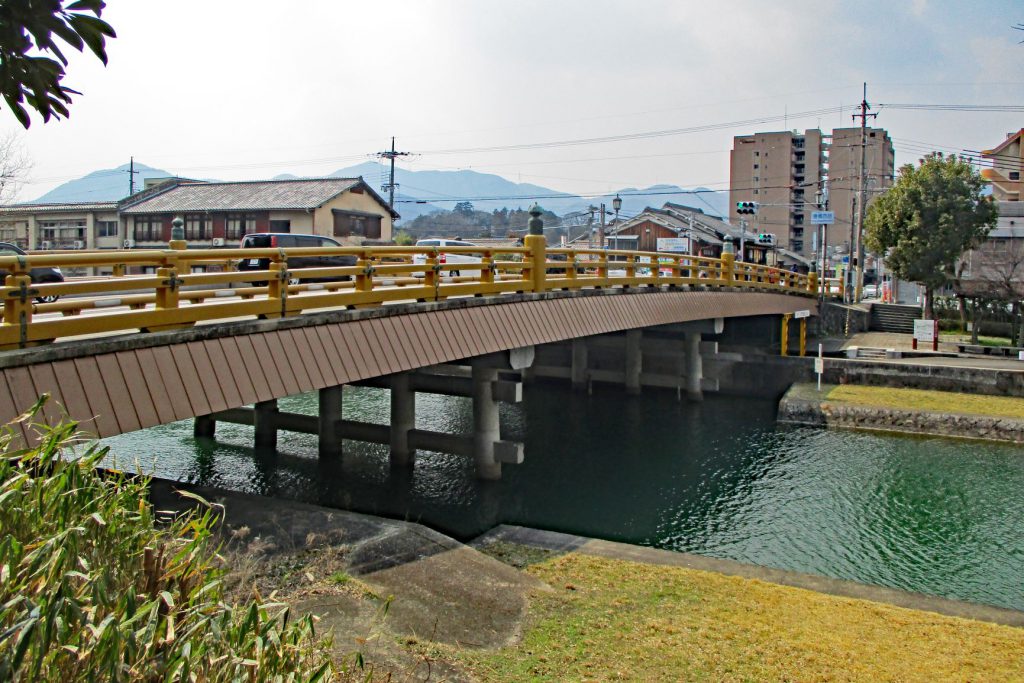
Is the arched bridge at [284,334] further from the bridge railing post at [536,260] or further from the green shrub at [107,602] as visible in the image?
the green shrub at [107,602]

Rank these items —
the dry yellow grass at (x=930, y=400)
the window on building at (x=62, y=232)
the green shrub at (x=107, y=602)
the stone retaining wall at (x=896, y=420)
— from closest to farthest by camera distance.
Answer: the green shrub at (x=107, y=602) → the stone retaining wall at (x=896, y=420) → the dry yellow grass at (x=930, y=400) → the window on building at (x=62, y=232)

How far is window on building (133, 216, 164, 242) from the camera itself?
137 ft

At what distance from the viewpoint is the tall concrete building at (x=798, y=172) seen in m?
90.8

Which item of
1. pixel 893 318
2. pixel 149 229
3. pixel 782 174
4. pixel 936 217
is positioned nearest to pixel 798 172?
pixel 782 174

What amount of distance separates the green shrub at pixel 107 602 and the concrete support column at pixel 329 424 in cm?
1315

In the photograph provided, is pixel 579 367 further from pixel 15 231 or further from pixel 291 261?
pixel 15 231

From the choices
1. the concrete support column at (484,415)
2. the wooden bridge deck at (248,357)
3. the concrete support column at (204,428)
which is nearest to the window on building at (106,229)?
the concrete support column at (204,428)

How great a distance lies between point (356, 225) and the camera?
4269 cm

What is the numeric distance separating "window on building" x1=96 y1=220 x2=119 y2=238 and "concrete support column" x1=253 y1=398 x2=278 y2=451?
1108 inches

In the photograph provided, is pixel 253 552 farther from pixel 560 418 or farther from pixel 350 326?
pixel 560 418

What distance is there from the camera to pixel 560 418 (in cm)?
2625

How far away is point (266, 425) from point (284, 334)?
422 inches

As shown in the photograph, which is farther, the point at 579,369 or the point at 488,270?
the point at 579,369

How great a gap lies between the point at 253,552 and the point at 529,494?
954 centimetres
